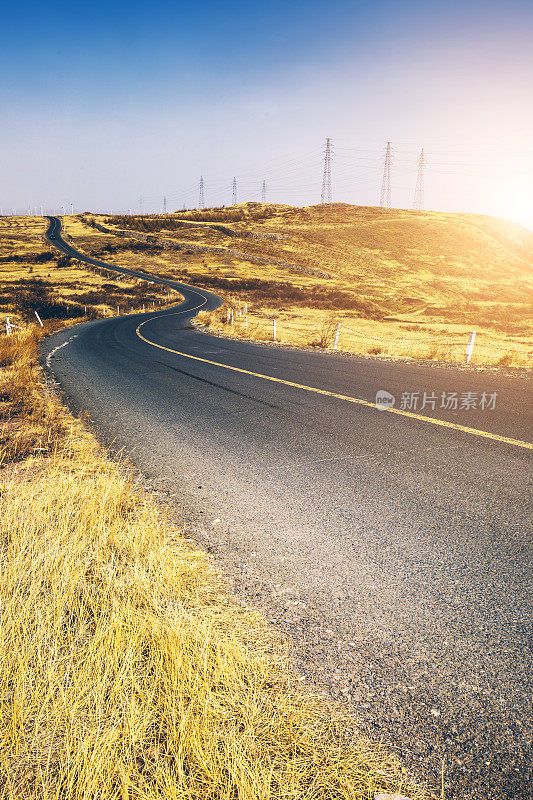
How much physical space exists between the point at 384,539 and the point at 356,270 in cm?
7234

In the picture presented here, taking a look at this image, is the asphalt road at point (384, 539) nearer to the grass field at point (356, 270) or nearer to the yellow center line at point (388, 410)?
the yellow center line at point (388, 410)

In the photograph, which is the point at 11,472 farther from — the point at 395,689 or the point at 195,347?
the point at 195,347

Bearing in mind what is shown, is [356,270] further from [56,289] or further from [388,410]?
[388,410]

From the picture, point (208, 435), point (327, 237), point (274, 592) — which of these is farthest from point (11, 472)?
point (327, 237)

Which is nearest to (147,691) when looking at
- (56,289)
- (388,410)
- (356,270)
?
(388,410)

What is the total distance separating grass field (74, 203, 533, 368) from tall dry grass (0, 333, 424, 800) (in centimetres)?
1168

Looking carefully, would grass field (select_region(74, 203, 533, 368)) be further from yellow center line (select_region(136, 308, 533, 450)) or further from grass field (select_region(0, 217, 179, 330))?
grass field (select_region(0, 217, 179, 330))

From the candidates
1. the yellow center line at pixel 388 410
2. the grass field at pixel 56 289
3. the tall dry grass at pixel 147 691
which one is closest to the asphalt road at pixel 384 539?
the yellow center line at pixel 388 410

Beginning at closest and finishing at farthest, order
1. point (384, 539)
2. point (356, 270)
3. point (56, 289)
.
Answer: point (384, 539) → point (56, 289) → point (356, 270)

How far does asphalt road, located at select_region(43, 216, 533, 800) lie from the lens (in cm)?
194

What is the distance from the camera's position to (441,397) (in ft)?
24.7

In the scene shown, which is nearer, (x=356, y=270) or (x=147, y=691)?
(x=147, y=691)

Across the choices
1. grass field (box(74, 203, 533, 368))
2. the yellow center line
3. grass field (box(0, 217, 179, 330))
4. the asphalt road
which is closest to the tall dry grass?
the asphalt road

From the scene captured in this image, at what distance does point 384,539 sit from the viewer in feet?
10.9
